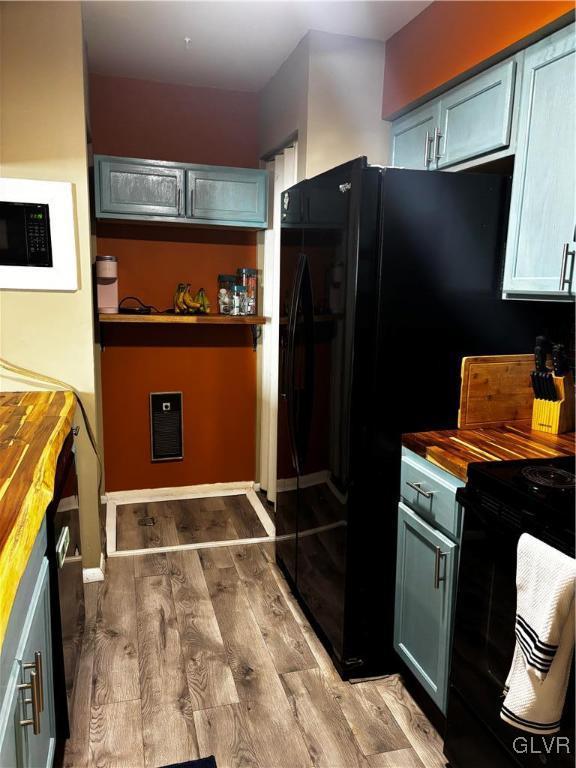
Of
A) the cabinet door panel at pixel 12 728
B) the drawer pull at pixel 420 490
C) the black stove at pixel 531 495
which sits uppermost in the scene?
the black stove at pixel 531 495

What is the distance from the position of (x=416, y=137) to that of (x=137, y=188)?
4.94 ft

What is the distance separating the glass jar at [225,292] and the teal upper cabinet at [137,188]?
1.72ft

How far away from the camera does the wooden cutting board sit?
2057 mm

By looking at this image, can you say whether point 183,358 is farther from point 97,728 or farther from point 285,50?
point 97,728

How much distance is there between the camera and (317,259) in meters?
2.18

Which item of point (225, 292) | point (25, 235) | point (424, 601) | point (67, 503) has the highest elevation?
point (25, 235)

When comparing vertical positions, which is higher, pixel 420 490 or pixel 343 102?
pixel 343 102

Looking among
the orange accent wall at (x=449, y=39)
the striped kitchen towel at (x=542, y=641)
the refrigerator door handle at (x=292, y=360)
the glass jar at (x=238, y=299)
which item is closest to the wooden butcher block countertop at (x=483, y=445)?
the striped kitchen towel at (x=542, y=641)

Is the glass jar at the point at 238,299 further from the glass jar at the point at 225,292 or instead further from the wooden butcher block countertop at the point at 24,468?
the wooden butcher block countertop at the point at 24,468

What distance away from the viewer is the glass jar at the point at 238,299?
139 inches

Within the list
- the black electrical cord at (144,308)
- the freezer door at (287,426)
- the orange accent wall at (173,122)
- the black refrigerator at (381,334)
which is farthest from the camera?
the black electrical cord at (144,308)

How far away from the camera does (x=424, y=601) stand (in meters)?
1.88

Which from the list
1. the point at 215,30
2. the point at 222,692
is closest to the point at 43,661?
the point at 222,692

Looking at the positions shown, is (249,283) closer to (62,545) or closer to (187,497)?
(187,497)
